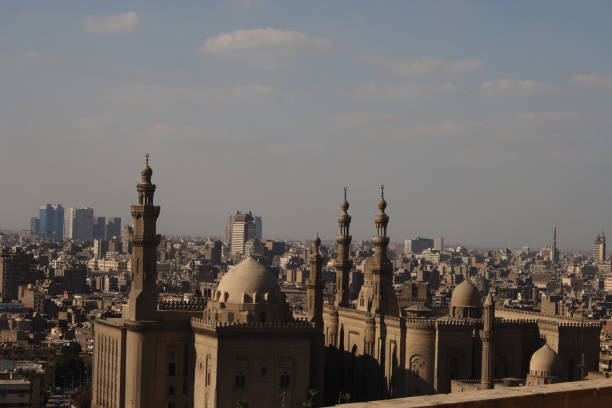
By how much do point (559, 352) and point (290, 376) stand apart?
10952 millimetres

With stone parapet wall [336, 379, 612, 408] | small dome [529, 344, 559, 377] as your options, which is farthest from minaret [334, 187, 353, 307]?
stone parapet wall [336, 379, 612, 408]

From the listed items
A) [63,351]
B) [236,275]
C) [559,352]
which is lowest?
[63,351]

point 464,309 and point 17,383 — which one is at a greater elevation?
point 464,309

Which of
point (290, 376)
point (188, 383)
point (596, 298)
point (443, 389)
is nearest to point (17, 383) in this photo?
point (188, 383)

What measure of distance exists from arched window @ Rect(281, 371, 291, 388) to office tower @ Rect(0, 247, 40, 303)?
97.4 metres

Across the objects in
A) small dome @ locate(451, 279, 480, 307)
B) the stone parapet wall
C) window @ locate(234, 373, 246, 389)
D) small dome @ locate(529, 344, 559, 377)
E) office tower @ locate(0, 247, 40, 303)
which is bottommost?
office tower @ locate(0, 247, 40, 303)

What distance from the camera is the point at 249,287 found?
39156 millimetres

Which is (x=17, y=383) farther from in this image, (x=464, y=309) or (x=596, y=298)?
(x=596, y=298)

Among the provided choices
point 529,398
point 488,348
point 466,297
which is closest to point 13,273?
point 466,297

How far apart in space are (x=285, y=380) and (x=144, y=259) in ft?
23.2

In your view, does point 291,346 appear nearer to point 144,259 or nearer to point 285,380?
point 285,380

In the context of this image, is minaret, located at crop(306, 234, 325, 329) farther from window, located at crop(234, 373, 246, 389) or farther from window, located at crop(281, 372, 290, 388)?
window, located at crop(234, 373, 246, 389)

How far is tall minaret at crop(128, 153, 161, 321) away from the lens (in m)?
40.2

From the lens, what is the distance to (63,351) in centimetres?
7462
